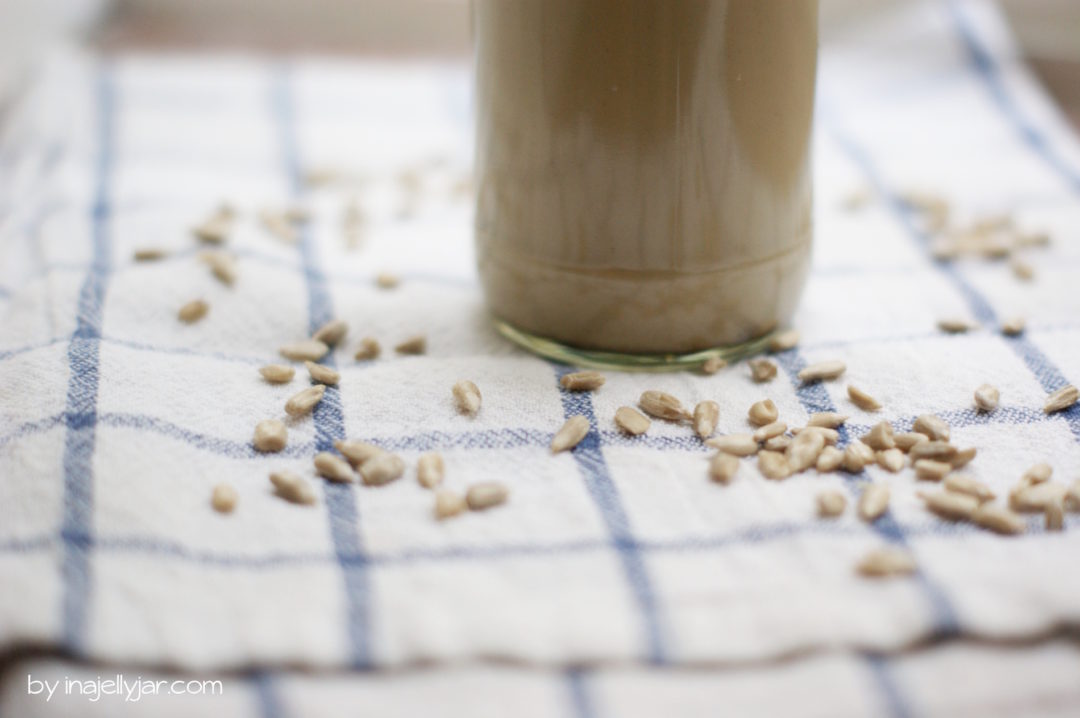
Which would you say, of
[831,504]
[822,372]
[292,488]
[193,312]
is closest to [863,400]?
[822,372]

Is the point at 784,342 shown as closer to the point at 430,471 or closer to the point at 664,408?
the point at 664,408

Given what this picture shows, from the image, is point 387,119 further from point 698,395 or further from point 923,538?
point 923,538

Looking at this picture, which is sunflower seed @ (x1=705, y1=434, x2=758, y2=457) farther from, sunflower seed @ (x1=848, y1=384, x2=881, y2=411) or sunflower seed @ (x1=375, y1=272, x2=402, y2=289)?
sunflower seed @ (x1=375, y1=272, x2=402, y2=289)

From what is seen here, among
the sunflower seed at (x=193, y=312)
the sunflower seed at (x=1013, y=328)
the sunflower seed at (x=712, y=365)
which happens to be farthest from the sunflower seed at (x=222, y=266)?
the sunflower seed at (x=1013, y=328)

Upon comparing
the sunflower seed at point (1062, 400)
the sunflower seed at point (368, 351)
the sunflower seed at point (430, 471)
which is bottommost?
the sunflower seed at point (368, 351)

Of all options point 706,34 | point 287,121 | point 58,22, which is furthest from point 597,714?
point 58,22

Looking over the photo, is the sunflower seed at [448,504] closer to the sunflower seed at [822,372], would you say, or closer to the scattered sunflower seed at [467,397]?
the scattered sunflower seed at [467,397]

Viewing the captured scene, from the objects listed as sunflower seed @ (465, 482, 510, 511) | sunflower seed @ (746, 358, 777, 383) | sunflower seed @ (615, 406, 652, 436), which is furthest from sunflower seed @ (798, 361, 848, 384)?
sunflower seed @ (465, 482, 510, 511)
